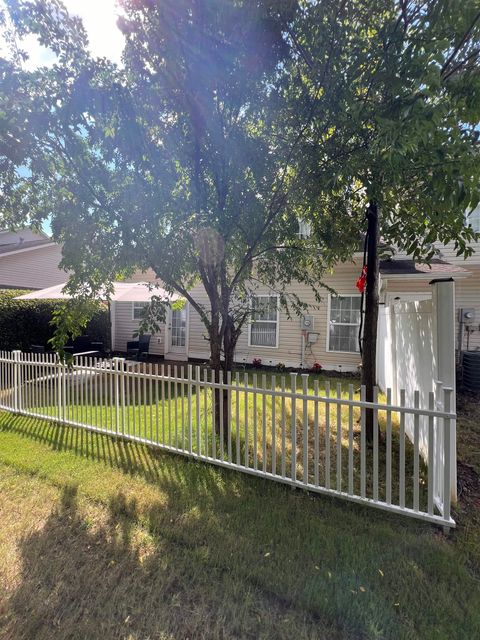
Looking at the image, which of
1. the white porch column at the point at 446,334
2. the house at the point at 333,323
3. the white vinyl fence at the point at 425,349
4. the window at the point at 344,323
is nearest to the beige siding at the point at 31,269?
the house at the point at 333,323

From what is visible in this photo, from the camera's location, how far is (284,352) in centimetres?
1037

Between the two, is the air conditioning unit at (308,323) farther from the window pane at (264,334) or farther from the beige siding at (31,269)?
the beige siding at (31,269)

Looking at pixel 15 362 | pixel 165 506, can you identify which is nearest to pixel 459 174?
pixel 165 506

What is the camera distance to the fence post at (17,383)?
5.72 m

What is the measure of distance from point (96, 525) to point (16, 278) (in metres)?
14.3

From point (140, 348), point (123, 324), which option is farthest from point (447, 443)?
point (123, 324)

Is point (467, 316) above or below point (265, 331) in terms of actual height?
above

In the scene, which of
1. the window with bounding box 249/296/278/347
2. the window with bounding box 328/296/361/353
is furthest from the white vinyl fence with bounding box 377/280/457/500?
the window with bounding box 249/296/278/347

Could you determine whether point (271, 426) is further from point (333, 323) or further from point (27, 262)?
point (27, 262)

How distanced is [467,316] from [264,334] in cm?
554

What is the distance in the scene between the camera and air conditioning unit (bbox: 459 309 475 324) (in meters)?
8.94

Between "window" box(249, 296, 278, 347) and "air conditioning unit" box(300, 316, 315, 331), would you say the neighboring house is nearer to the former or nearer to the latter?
"window" box(249, 296, 278, 347)

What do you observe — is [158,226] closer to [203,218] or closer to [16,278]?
[203,218]

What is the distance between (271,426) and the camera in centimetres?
416
